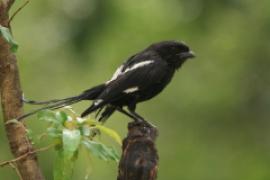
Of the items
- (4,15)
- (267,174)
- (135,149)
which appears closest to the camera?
(135,149)

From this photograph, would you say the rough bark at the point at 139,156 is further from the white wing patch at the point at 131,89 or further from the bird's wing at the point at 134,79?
the white wing patch at the point at 131,89

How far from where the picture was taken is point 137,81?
5.61 m

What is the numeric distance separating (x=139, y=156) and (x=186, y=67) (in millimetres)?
10298

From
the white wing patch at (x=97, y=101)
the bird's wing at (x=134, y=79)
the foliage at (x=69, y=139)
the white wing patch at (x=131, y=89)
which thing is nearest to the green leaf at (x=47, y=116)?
the foliage at (x=69, y=139)

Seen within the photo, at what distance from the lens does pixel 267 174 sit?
11891 millimetres

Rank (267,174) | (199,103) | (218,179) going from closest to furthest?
(267,174), (218,179), (199,103)

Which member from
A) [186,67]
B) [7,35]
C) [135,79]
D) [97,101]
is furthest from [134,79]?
[186,67]

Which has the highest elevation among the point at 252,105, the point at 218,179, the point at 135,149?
the point at 135,149

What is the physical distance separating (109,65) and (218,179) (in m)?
2.46

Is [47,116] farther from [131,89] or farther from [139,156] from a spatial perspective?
[131,89]

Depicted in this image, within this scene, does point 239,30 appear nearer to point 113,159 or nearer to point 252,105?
point 252,105

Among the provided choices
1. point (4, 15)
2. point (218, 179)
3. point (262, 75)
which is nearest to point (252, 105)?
point (262, 75)

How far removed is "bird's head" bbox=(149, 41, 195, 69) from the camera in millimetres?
6070

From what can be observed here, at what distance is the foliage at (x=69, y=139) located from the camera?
3.23 m
